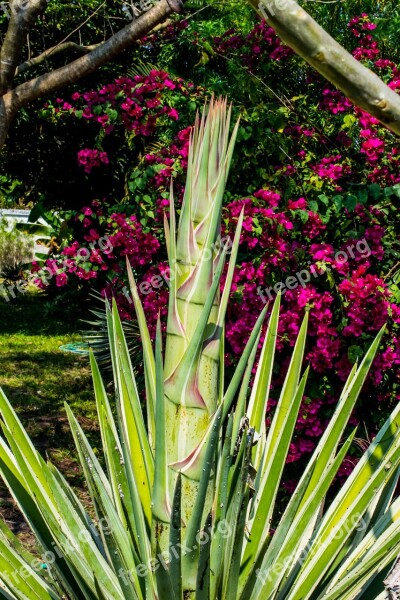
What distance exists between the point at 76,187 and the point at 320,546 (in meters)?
6.24

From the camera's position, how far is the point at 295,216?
12.9ft

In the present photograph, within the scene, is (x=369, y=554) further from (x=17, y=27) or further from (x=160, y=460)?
(x=17, y=27)

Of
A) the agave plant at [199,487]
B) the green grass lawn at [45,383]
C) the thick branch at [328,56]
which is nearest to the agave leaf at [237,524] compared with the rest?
the agave plant at [199,487]

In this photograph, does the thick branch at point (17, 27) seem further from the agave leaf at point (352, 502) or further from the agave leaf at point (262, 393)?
the agave leaf at point (352, 502)

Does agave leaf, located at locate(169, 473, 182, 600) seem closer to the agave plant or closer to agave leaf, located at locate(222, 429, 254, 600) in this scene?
the agave plant

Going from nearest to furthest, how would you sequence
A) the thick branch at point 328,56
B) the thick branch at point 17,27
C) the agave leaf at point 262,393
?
1. the thick branch at point 328,56
2. the agave leaf at point 262,393
3. the thick branch at point 17,27

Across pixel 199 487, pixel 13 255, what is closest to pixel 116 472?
pixel 199 487

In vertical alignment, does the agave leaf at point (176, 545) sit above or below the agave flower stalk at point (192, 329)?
below

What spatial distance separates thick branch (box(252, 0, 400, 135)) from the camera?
1.21 metres

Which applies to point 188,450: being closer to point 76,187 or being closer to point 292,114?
point 292,114

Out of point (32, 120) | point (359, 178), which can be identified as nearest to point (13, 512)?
point (359, 178)

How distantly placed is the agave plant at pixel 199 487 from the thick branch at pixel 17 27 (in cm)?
264

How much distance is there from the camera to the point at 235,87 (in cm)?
475

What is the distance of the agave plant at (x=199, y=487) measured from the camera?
1633mm
